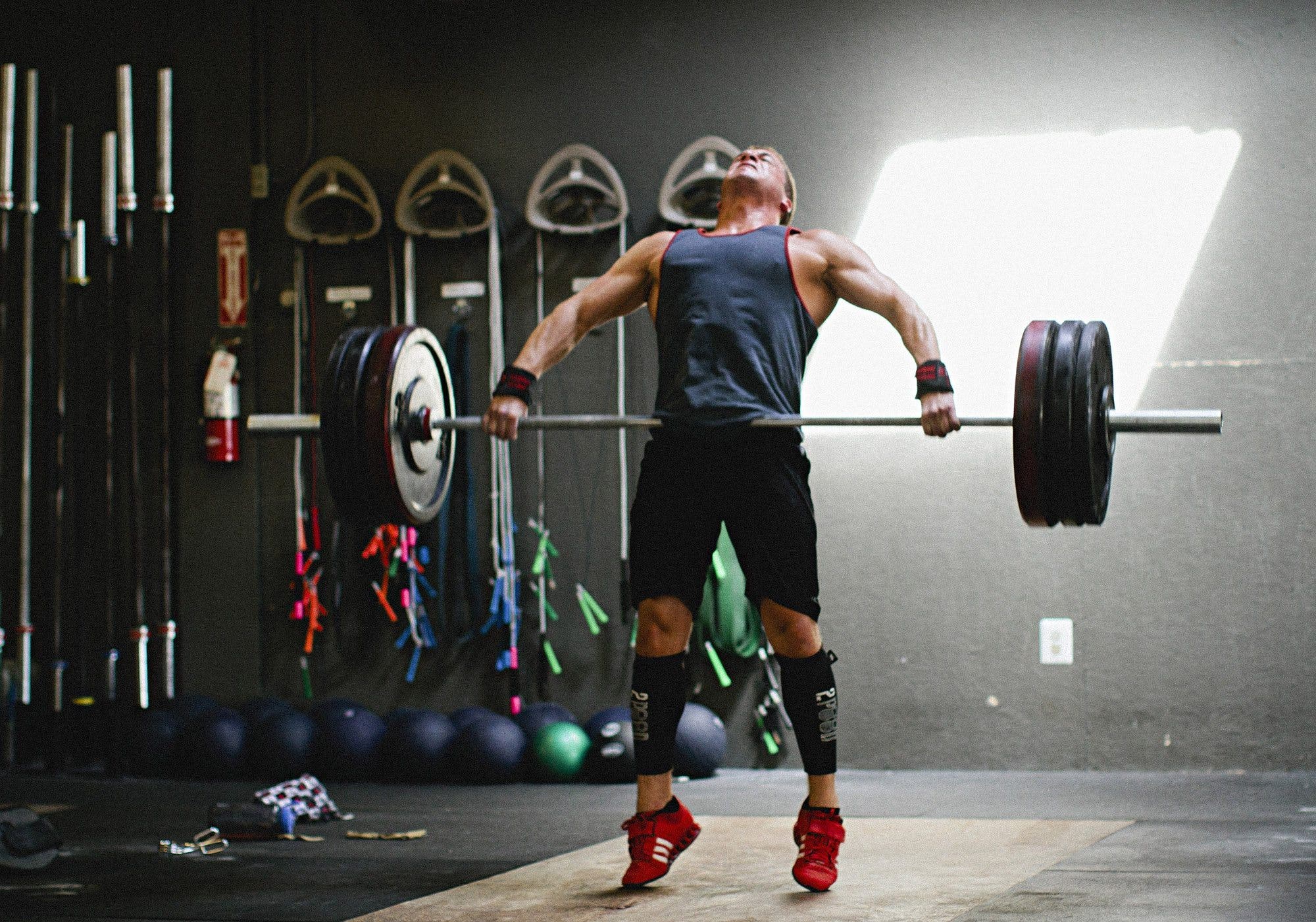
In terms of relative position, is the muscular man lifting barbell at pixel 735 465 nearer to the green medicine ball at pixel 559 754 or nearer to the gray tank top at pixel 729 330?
the gray tank top at pixel 729 330

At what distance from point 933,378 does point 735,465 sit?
0.37 m

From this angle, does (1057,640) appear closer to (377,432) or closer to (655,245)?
(655,245)

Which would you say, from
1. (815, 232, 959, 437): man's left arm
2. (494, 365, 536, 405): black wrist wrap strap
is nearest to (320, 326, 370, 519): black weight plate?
(494, 365, 536, 405): black wrist wrap strap

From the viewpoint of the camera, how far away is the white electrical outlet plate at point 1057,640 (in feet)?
14.3

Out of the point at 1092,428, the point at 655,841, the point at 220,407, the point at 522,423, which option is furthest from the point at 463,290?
the point at 1092,428

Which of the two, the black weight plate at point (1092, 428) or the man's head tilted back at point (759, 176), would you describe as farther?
the man's head tilted back at point (759, 176)

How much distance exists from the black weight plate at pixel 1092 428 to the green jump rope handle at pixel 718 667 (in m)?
2.07

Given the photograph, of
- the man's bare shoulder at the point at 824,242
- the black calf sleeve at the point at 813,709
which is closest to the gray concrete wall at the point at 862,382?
the man's bare shoulder at the point at 824,242

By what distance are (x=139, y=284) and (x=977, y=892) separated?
3738 mm

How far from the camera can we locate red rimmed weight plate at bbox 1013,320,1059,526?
2.41m

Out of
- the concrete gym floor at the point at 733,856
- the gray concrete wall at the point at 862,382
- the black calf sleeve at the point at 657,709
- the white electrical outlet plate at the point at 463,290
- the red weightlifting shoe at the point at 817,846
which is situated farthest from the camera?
the white electrical outlet plate at the point at 463,290

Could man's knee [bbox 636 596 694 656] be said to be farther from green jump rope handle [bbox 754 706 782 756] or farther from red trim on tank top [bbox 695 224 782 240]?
green jump rope handle [bbox 754 706 782 756]

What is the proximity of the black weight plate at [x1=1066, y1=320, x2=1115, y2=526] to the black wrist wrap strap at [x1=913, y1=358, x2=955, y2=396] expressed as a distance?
217mm

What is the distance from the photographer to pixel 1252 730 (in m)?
4.21
